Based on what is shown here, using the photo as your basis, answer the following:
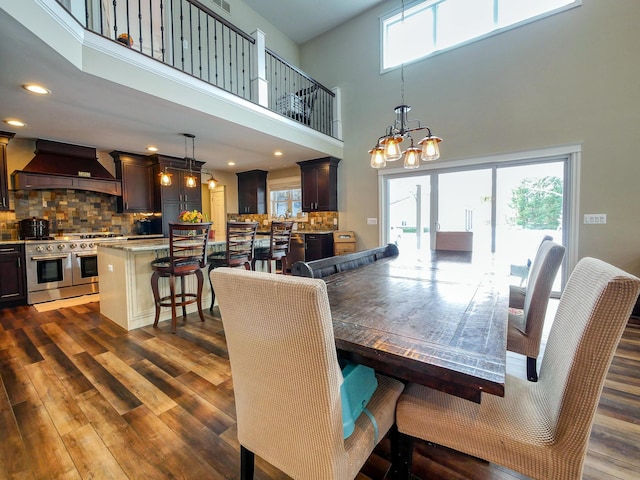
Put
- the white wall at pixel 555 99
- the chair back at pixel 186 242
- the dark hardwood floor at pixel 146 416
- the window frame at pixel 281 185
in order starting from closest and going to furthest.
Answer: the dark hardwood floor at pixel 146 416 → the chair back at pixel 186 242 → the white wall at pixel 555 99 → the window frame at pixel 281 185

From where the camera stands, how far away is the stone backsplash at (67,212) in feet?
14.1

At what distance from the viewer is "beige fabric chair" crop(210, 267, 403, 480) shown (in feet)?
2.51

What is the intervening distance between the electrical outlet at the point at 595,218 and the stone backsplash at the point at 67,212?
758 centimetres

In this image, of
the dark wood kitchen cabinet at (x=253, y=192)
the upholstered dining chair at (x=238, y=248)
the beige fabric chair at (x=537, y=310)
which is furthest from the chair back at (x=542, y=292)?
the dark wood kitchen cabinet at (x=253, y=192)

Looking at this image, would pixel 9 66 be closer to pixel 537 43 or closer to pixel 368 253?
pixel 368 253

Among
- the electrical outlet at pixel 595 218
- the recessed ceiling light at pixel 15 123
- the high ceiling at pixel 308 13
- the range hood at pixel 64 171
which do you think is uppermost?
the high ceiling at pixel 308 13

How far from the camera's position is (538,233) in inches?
159

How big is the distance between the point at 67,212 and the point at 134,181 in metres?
1.17

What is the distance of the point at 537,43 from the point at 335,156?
334cm

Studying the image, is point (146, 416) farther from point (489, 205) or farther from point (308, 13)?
point (308, 13)

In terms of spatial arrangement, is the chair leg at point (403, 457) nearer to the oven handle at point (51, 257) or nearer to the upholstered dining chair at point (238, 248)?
the upholstered dining chair at point (238, 248)

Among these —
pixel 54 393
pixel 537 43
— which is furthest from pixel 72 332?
pixel 537 43

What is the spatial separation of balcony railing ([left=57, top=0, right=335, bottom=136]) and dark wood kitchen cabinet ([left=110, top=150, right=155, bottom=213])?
1.87m

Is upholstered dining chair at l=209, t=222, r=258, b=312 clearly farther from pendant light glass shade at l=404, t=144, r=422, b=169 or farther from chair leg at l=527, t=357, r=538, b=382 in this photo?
chair leg at l=527, t=357, r=538, b=382
